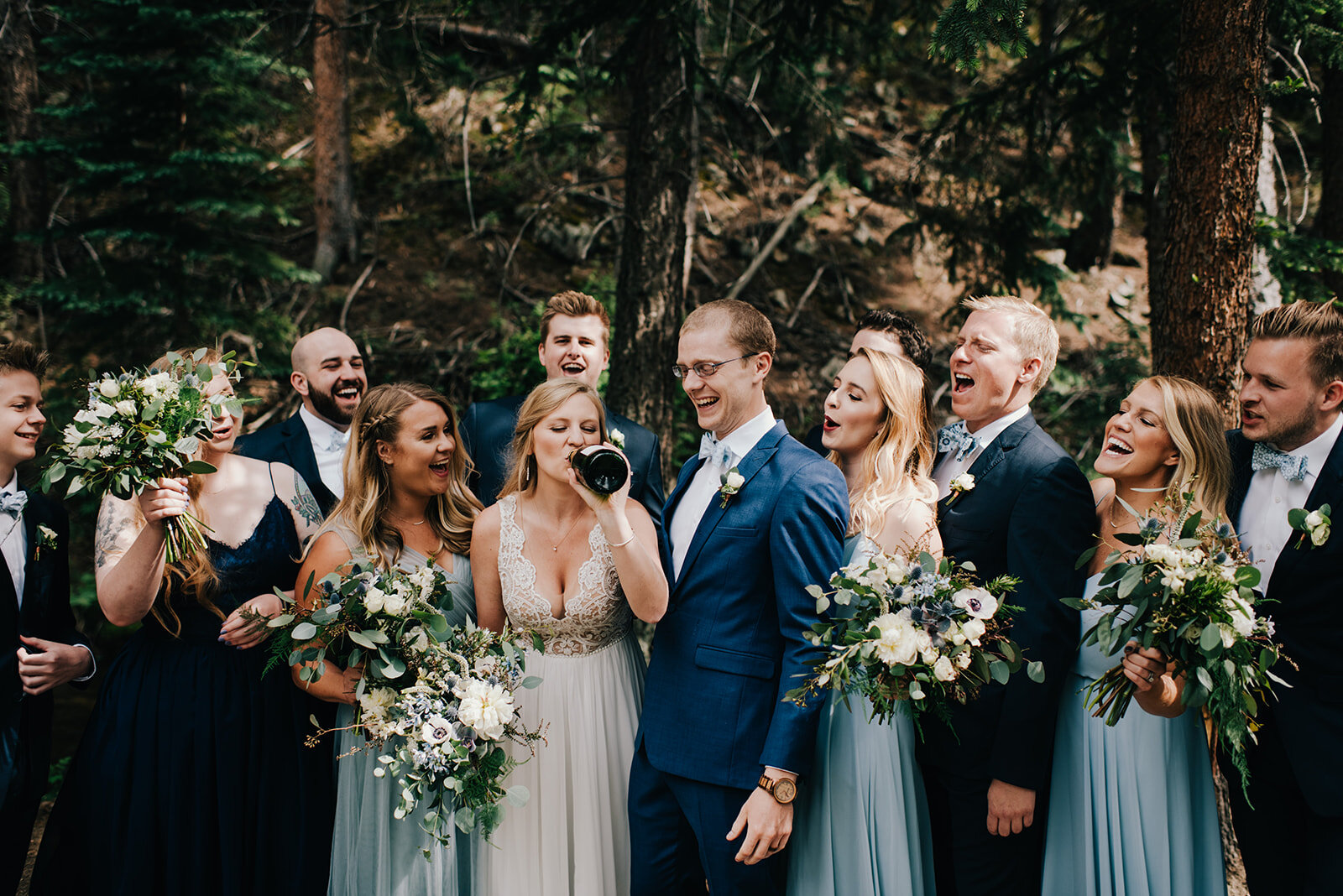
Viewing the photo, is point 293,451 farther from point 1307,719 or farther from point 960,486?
point 1307,719

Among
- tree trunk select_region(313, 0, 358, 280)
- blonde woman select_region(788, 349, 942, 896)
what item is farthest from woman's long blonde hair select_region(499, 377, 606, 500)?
tree trunk select_region(313, 0, 358, 280)

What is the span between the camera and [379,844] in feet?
10.4

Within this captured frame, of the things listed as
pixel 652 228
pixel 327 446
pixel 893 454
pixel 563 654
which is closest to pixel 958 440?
pixel 893 454

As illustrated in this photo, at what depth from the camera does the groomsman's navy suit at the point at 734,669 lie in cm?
286

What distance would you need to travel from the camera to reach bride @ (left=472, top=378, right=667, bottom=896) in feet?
10.1

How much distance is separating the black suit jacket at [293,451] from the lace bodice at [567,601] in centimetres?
159

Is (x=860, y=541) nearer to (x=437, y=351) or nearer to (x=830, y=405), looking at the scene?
(x=830, y=405)

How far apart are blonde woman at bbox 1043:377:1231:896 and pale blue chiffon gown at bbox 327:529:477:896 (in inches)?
84.7

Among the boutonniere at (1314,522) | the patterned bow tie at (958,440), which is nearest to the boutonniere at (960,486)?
the patterned bow tie at (958,440)

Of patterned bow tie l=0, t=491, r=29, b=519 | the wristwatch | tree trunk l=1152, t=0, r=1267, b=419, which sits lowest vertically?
the wristwatch

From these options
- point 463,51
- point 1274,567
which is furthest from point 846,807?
point 463,51

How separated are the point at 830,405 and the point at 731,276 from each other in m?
8.44

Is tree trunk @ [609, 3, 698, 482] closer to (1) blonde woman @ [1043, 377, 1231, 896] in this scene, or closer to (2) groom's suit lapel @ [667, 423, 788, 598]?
(2) groom's suit lapel @ [667, 423, 788, 598]

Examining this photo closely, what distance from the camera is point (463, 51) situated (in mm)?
13859
